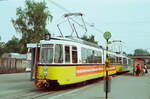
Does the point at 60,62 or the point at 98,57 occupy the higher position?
the point at 98,57

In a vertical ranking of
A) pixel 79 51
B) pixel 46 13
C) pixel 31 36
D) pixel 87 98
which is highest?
pixel 46 13

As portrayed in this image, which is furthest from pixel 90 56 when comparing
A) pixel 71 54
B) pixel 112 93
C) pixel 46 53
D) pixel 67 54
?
pixel 112 93

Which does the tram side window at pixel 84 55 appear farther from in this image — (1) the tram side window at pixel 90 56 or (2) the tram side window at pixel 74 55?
(2) the tram side window at pixel 74 55

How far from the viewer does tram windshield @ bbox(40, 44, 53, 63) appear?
1156 cm

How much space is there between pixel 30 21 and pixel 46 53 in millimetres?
31420

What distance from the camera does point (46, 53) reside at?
38.5ft

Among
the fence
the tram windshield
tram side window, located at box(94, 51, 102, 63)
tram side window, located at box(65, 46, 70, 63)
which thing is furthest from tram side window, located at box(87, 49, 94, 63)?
the fence

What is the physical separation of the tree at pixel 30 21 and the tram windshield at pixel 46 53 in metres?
29.9

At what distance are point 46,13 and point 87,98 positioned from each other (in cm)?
Answer: 3481

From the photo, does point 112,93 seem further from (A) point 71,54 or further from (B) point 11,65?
(B) point 11,65

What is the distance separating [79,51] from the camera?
42.9 feet

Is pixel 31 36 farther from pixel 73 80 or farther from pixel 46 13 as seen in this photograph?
pixel 73 80

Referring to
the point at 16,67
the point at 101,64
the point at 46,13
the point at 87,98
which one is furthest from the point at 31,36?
the point at 87,98

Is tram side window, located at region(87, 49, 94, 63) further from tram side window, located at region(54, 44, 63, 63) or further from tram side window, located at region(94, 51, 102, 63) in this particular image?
tram side window, located at region(54, 44, 63, 63)
